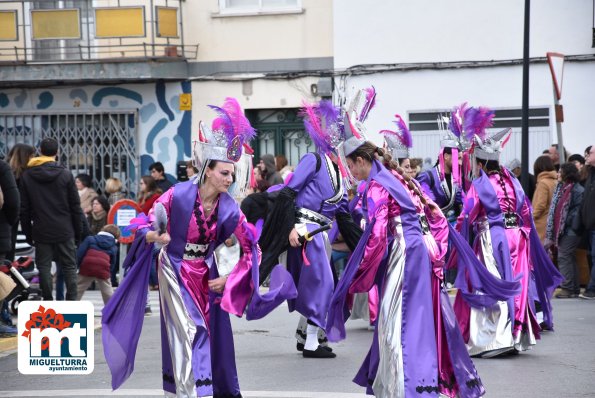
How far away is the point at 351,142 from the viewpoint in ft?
26.3

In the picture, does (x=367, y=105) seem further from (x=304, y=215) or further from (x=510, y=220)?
(x=510, y=220)

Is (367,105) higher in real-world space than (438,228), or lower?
higher

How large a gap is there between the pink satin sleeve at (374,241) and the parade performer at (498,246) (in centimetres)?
293

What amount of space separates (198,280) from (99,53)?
1521cm

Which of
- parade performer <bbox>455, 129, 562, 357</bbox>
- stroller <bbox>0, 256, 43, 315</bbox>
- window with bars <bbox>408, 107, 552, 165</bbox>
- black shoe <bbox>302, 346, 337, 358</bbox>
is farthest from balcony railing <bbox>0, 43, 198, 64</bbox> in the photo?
black shoe <bbox>302, 346, 337, 358</bbox>

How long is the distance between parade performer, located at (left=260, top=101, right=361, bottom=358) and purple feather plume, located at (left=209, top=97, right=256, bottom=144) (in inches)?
103

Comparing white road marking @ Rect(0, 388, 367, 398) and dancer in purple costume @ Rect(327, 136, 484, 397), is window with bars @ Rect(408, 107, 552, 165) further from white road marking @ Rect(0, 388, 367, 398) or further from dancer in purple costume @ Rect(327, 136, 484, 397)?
dancer in purple costume @ Rect(327, 136, 484, 397)

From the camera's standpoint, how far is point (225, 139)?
7.66m

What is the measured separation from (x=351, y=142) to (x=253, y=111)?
46.1ft

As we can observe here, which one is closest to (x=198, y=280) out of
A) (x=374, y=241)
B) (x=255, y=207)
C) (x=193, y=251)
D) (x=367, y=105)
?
(x=193, y=251)

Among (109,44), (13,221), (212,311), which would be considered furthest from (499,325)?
(109,44)

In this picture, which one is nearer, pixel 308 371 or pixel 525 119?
pixel 308 371

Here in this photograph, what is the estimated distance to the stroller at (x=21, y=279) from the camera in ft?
39.1

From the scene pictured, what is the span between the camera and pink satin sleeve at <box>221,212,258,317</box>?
7414 millimetres
